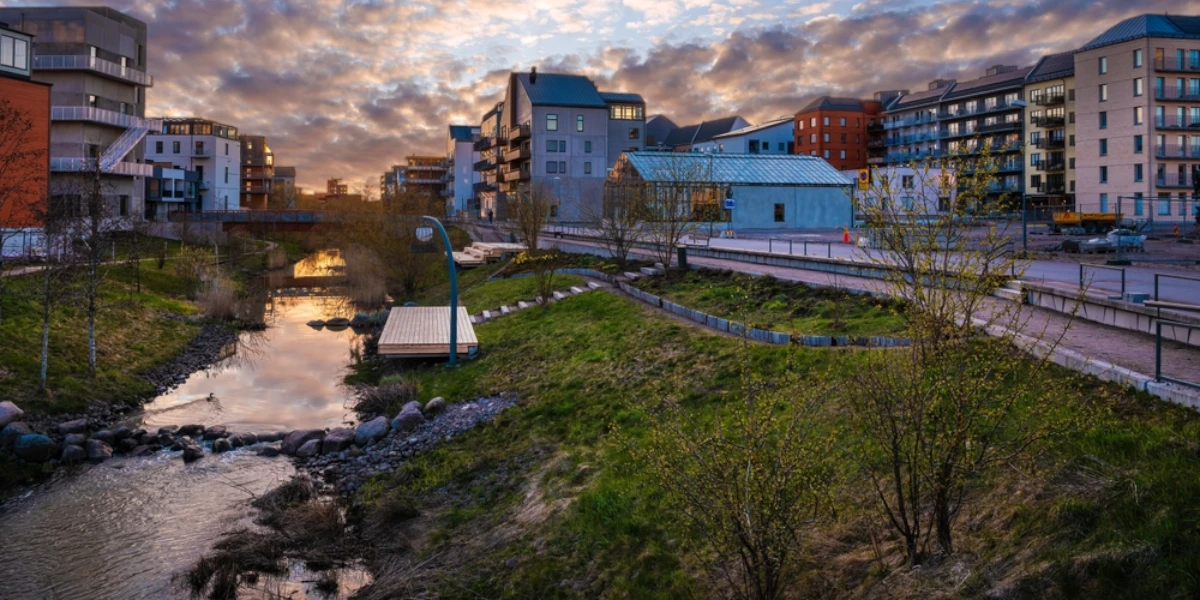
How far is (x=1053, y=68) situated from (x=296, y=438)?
3483 inches

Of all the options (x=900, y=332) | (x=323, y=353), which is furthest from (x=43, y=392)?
(x=900, y=332)

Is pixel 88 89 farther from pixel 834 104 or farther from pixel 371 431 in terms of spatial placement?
pixel 834 104

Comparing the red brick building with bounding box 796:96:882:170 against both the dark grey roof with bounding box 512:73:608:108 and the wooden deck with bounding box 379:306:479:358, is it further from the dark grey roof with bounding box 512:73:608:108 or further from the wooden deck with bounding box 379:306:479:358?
the wooden deck with bounding box 379:306:479:358

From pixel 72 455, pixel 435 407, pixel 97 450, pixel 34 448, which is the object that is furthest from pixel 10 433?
pixel 435 407

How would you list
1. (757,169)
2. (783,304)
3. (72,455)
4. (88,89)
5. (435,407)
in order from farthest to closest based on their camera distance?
(757,169) → (88,89) → (783,304) → (435,407) → (72,455)

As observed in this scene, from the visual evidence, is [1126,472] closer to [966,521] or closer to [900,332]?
[966,521]

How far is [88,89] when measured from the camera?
6134 centimetres

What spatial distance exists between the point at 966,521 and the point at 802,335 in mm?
7034

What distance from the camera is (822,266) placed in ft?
83.0

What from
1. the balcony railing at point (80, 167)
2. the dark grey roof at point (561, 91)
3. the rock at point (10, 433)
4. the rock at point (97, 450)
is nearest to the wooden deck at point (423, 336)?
the rock at point (97, 450)

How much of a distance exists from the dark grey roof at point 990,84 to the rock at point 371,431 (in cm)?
8849

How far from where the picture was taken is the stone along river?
1119 centimetres

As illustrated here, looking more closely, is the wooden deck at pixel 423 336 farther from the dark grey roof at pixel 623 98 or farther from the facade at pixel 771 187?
the dark grey roof at pixel 623 98

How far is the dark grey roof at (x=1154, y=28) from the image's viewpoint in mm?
64562
